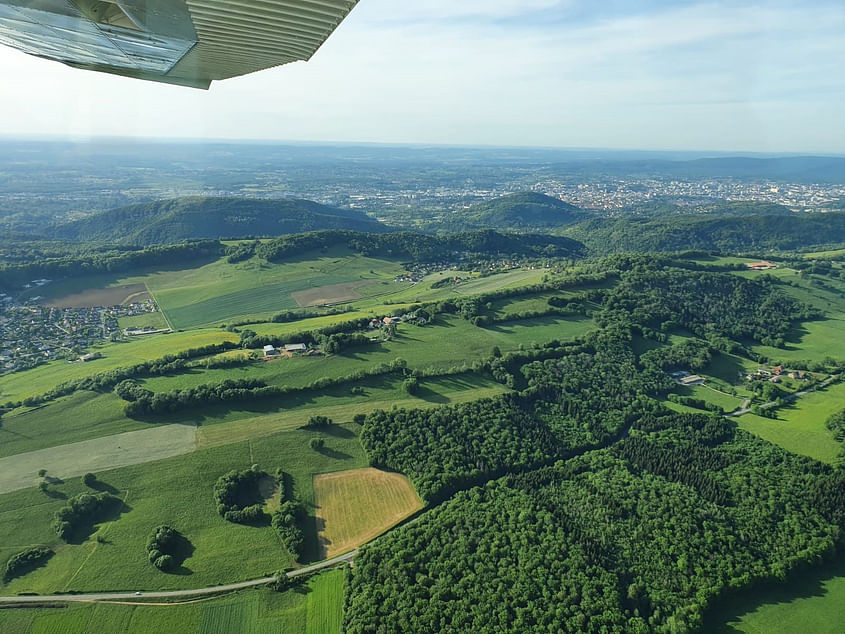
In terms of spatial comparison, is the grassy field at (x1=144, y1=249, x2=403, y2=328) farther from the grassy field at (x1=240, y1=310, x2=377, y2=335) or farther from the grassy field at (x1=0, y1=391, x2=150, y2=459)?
the grassy field at (x1=0, y1=391, x2=150, y2=459)

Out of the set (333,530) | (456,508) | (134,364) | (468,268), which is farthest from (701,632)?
(468,268)

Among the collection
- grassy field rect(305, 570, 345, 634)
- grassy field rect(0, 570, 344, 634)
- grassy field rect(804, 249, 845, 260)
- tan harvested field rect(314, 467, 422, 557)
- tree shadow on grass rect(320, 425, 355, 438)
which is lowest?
grassy field rect(0, 570, 344, 634)

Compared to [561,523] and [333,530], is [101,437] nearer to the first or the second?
[333,530]

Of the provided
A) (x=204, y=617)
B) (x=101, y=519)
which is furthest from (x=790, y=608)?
(x=101, y=519)

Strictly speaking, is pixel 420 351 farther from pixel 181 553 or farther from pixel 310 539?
pixel 181 553

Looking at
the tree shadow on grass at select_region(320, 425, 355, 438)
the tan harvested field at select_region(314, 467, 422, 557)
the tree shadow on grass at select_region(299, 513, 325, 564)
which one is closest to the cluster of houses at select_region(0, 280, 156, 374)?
the tree shadow on grass at select_region(320, 425, 355, 438)

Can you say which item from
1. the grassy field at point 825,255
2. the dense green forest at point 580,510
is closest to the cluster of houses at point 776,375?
the dense green forest at point 580,510
